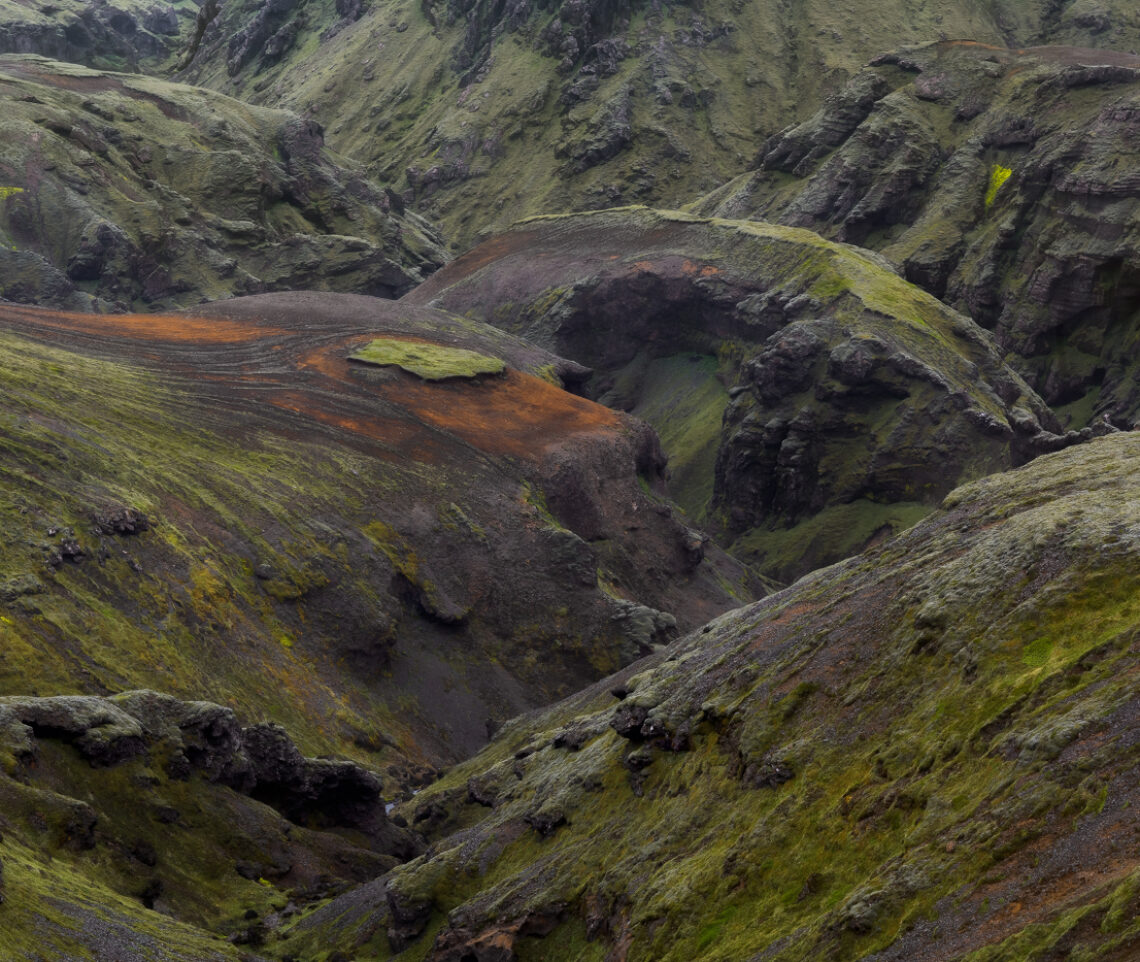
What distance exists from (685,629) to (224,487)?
1071 inches

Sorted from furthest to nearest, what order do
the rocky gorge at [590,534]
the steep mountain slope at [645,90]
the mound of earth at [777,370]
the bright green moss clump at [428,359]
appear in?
the steep mountain slope at [645,90]
the mound of earth at [777,370]
the bright green moss clump at [428,359]
the rocky gorge at [590,534]

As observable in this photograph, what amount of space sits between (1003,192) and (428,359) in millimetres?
63816

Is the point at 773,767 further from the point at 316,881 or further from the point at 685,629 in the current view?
the point at 685,629

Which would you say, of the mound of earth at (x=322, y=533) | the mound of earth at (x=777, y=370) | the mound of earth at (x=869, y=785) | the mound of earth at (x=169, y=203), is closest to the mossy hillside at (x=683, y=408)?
the mound of earth at (x=777, y=370)

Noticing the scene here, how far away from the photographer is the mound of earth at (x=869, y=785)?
18734mm

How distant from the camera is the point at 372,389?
7469 cm

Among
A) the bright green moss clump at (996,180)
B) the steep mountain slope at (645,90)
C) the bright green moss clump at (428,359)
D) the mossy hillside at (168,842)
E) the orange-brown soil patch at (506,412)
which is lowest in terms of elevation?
the mossy hillside at (168,842)

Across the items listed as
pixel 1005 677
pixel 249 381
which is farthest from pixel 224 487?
pixel 1005 677

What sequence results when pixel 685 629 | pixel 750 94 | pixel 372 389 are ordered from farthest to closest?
pixel 750 94, pixel 372 389, pixel 685 629

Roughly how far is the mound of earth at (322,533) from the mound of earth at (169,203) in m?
27.5

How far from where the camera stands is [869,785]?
23.4m

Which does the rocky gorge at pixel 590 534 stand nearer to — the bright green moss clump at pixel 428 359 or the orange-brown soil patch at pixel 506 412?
the orange-brown soil patch at pixel 506 412

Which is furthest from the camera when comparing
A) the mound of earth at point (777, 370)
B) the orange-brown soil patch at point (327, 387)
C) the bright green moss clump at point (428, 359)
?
the mound of earth at point (777, 370)

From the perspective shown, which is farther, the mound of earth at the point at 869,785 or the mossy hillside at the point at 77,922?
the mossy hillside at the point at 77,922
